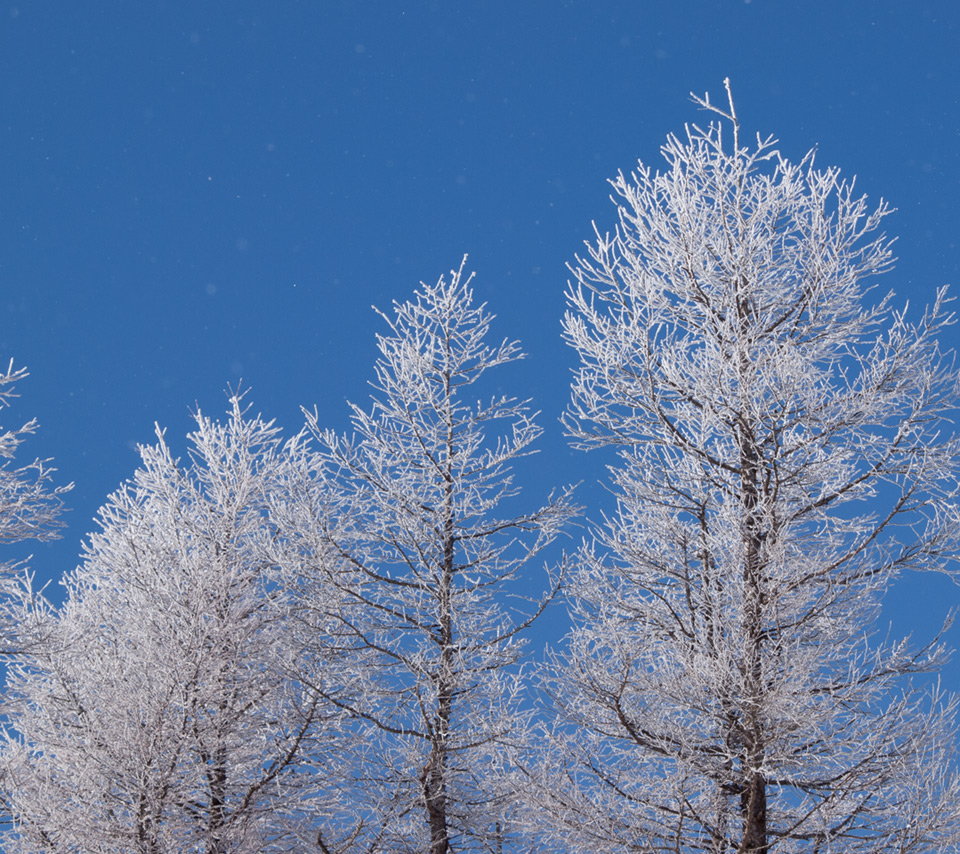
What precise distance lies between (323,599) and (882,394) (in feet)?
19.4

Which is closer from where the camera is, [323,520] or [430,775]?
[430,775]

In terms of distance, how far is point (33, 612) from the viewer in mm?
11898

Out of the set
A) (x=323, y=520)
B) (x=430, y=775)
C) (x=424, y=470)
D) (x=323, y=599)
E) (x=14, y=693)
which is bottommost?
(x=430, y=775)

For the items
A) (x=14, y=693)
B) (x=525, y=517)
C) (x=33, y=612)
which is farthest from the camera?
(x=33, y=612)

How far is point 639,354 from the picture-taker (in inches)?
292

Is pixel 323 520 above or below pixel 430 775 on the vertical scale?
above

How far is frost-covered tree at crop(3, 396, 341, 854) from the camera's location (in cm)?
819

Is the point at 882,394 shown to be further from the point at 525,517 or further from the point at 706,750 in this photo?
the point at 525,517

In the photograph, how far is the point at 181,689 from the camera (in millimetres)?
8266

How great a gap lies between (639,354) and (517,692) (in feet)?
14.6

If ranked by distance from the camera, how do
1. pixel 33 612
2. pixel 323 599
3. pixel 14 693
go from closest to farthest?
pixel 323 599 → pixel 14 693 → pixel 33 612

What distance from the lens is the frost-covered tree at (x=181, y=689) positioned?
8188mm

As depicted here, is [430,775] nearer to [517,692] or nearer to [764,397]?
[517,692]

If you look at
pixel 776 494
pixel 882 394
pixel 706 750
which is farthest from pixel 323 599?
pixel 882 394
